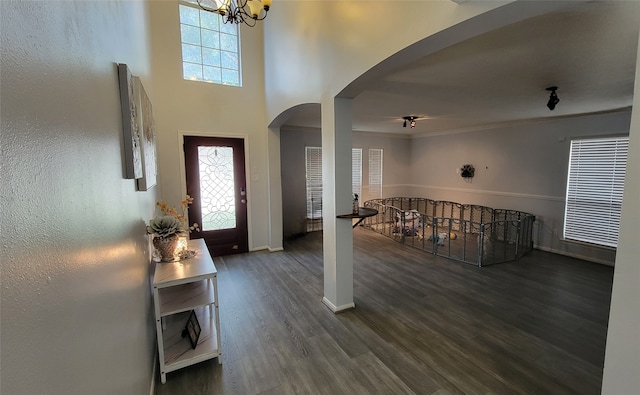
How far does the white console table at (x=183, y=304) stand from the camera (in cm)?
202

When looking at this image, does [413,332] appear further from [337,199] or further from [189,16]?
[189,16]

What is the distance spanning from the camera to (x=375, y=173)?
7.59 metres

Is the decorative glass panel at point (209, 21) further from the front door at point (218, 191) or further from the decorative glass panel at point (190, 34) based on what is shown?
the front door at point (218, 191)

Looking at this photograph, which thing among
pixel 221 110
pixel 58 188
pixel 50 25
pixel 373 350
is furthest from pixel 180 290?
pixel 221 110

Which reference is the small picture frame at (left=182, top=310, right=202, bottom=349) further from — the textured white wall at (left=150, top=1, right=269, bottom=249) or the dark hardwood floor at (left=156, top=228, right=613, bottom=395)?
the textured white wall at (left=150, top=1, right=269, bottom=249)

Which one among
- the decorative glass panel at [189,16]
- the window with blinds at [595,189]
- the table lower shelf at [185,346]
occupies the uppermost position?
the decorative glass panel at [189,16]

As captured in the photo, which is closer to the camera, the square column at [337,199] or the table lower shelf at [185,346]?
the table lower shelf at [185,346]

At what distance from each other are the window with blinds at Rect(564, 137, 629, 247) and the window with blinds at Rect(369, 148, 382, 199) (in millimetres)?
3845

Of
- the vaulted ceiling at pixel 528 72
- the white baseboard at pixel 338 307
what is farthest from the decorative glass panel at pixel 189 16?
the white baseboard at pixel 338 307

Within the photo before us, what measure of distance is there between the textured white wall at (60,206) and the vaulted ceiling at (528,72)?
223cm

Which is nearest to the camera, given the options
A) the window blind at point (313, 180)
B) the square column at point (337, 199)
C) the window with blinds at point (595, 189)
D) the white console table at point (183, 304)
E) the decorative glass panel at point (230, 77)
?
the white console table at point (183, 304)

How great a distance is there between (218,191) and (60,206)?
4.16 m

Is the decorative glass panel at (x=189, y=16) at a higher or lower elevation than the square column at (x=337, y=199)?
higher

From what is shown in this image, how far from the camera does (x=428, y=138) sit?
24.6 feet
